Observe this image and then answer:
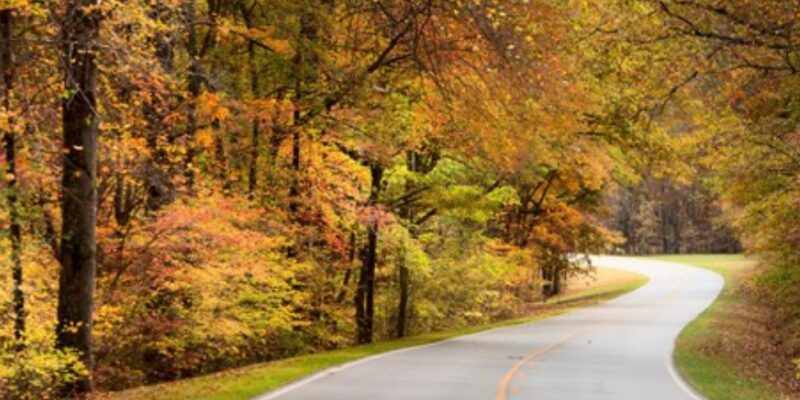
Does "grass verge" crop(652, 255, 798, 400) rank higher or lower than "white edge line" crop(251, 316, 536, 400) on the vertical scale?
lower

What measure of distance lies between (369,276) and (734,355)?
10307 mm

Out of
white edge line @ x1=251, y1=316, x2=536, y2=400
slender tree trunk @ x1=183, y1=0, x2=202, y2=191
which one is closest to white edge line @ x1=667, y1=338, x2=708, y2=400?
white edge line @ x1=251, y1=316, x2=536, y2=400

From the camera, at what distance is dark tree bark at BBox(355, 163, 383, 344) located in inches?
977

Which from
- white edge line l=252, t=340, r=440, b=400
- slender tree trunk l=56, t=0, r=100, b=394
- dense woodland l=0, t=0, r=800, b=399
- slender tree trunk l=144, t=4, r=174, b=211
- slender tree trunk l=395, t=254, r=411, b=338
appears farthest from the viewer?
slender tree trunk l=395, t=254, r=411, b=338

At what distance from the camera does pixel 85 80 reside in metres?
12.7

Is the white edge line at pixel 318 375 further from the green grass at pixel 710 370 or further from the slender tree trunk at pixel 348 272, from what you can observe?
the green grass at pixel 710 370

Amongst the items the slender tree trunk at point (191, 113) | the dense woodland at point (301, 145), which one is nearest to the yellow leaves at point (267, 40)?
the dense woodland at point (301, 145)

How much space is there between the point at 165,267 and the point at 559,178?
2884cm

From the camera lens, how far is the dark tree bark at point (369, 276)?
2481 cm

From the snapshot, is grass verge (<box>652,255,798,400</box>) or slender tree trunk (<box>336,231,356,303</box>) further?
slender tree trunk (<box>336,231,356,303</box>)

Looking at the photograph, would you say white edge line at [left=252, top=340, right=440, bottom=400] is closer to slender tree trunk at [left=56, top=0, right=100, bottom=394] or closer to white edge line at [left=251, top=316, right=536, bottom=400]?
white edge line at [left=251, top=316, right=536, bottom=400]

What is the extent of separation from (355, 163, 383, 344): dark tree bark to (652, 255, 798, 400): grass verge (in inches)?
345

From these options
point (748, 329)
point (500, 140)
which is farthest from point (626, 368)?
point (748, 329)

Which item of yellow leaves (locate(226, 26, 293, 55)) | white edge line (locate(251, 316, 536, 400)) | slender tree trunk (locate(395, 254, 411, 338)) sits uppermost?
yellow leaves (locate(226, 26, 293, 55))
